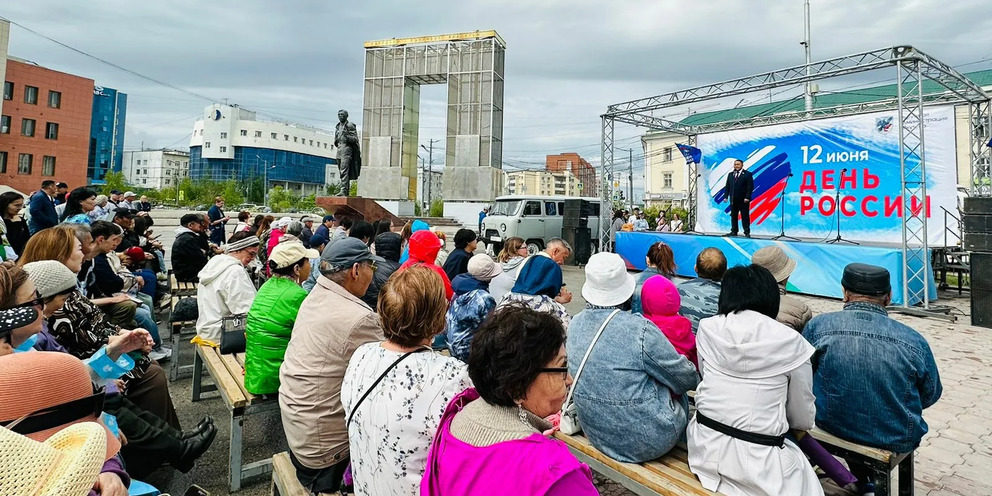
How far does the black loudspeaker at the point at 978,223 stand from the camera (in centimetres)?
741

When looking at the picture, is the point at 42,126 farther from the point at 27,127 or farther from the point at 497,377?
the point at 497,377

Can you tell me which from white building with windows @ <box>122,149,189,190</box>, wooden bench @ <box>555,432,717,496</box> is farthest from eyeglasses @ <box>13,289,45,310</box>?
white building with windows @ <box>122,149,189,190</box>

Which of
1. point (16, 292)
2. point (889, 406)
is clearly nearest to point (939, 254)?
point (889, 406)

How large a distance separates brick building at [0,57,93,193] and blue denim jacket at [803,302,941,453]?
164 feet

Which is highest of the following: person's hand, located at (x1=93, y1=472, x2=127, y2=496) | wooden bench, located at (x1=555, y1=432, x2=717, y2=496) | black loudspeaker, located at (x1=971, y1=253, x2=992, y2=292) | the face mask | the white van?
the white van

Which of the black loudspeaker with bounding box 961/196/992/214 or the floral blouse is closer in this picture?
the floral blouse

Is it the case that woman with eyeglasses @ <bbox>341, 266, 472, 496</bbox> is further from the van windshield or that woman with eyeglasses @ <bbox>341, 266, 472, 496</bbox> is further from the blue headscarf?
the van windshield

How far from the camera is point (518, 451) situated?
1124 mm

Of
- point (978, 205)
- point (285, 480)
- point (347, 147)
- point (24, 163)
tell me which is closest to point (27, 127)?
point (24, 163)

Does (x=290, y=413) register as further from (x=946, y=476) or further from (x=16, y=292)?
(x=946, y=476)

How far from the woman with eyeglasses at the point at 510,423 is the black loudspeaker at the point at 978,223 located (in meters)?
9.48

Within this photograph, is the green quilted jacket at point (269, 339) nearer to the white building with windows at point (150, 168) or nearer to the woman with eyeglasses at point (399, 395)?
the woman with eyeglasses at point (399, 395)

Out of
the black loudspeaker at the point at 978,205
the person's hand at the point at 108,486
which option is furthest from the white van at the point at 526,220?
the person's hand at the point at 108,486

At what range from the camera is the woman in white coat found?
6.28 ft
